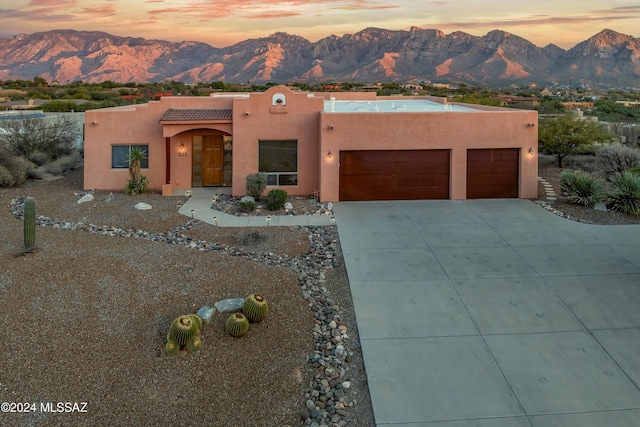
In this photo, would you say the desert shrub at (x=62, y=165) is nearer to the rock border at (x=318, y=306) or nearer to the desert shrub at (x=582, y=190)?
the rock border at (x=318, y=306)

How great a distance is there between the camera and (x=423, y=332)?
27.7 feet

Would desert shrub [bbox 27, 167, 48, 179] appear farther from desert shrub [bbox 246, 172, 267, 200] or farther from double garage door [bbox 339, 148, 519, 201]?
double garage door [bbox 339, 148, 519, 201]

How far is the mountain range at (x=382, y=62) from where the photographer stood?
117062 millimetres

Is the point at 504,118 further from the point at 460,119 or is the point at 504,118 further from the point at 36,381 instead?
the point at 36,381

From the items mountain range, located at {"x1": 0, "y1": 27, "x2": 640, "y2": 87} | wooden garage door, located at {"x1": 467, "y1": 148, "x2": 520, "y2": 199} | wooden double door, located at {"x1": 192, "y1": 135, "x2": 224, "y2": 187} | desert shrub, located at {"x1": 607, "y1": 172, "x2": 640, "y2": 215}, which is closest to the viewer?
desert shrub, located at {"x1": 607, "y1": 172, "x2": 640, "y2": 215}

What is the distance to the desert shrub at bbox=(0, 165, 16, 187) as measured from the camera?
62.5ft

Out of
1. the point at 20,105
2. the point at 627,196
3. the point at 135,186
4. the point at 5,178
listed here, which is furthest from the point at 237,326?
the point at 20,105

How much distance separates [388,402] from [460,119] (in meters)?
13.8

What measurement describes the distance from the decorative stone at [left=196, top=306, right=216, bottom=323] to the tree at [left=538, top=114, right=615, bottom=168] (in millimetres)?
21130

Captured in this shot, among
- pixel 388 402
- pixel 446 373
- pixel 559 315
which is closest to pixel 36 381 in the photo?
pixel 388 402

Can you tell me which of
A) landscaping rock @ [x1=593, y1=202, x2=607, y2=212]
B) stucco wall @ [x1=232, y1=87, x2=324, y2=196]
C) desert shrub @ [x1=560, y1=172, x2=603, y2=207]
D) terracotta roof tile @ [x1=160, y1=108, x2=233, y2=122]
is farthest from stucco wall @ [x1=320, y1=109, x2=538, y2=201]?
terracotta roof tile @ [x1=160, y1=108, x2=233, y2=122]

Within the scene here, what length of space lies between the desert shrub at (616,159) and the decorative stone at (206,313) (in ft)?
64.9

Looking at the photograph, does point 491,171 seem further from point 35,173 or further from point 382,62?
point 382,62

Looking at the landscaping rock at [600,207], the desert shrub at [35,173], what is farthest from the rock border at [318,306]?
the landscaping rock at [600,207]
